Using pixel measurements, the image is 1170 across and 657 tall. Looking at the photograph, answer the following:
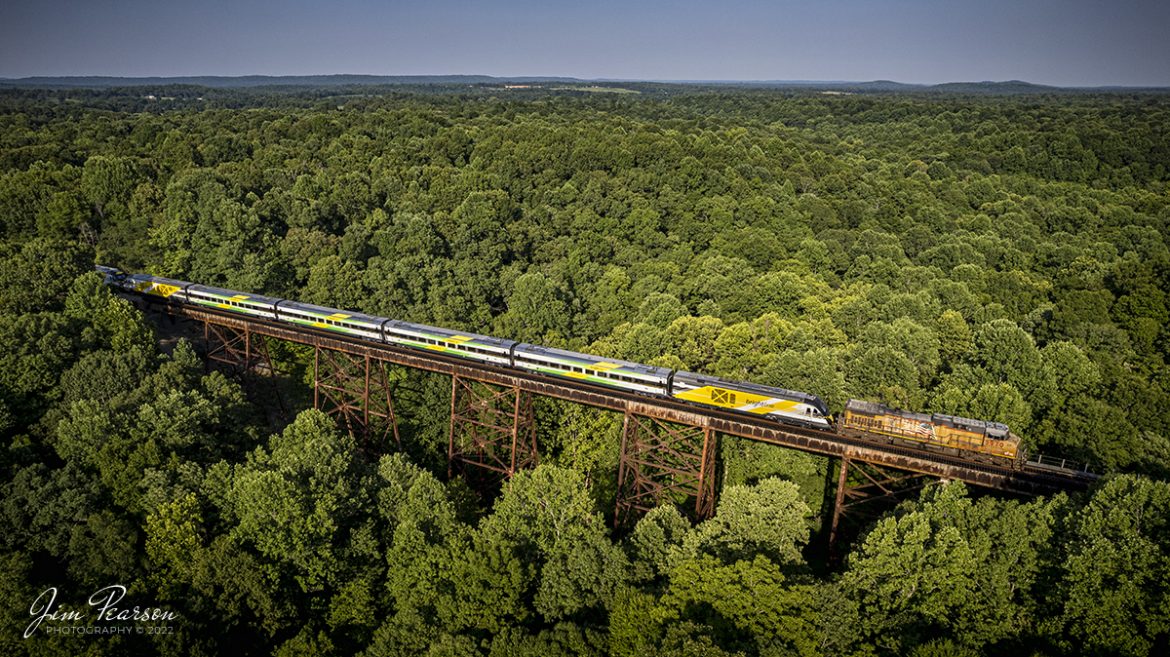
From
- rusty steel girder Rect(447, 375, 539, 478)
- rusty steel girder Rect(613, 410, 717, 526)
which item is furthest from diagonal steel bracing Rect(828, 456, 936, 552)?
rusty steel girder Rect(447, 375, 539, 478)

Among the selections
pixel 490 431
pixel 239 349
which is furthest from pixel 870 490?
pixel 239 349

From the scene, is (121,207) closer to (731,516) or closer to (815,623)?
(731,516)

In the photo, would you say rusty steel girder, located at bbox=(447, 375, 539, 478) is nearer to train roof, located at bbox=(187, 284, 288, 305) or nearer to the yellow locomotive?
train roof, located at bbox=(187, 284, 288, 305)

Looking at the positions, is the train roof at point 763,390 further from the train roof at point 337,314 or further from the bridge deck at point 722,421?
the train roof at point 337,314

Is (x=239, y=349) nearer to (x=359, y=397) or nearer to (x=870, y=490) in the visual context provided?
(x=359, y=397)

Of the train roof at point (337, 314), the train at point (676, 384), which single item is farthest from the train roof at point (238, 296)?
the train roof at point (337, 314)
